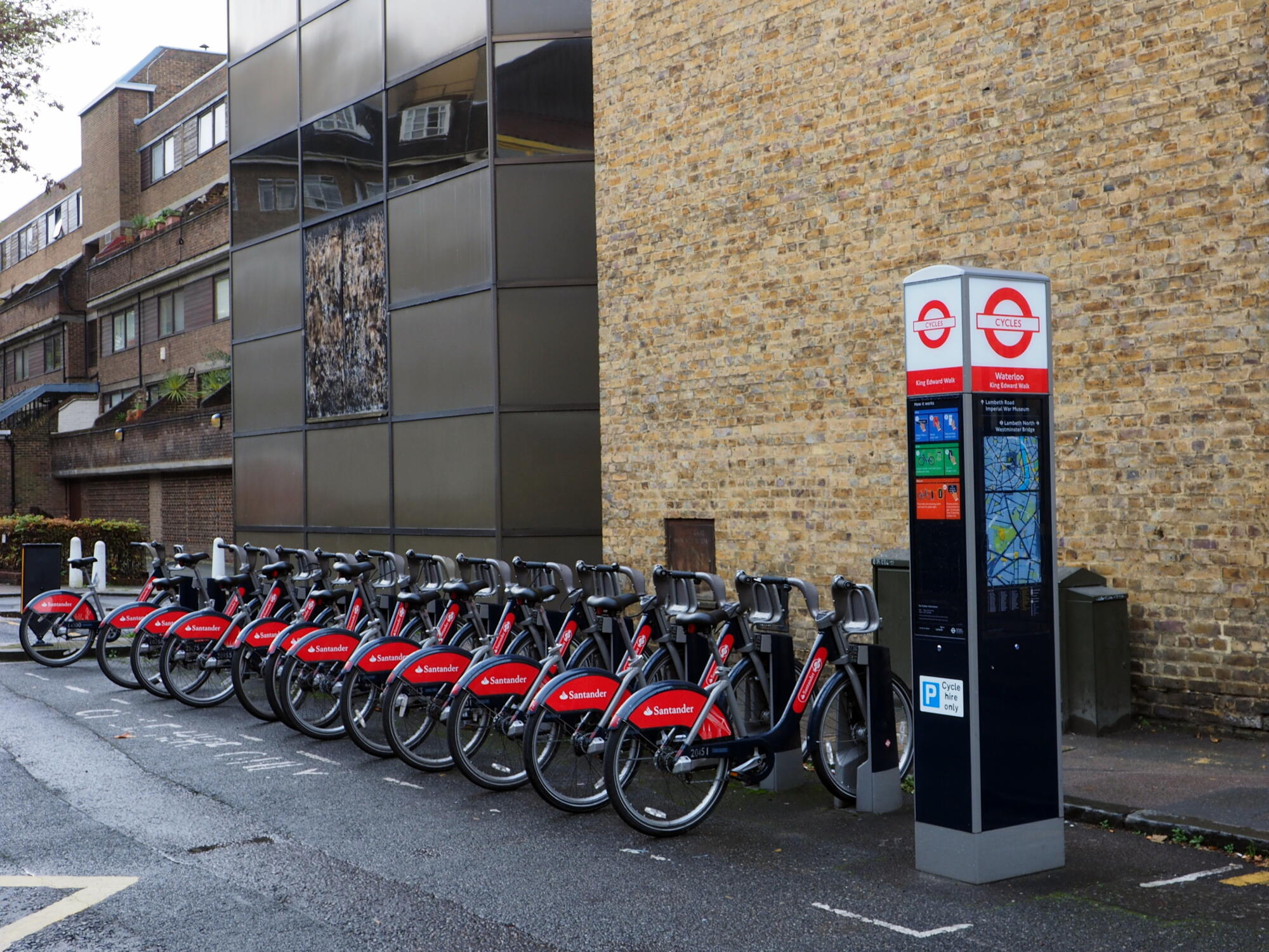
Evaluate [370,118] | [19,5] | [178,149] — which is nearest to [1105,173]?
[370,118]

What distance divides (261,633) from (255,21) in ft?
37.9

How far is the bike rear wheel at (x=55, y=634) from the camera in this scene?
13.4 m

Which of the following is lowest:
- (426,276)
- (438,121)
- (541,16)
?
(426,276)

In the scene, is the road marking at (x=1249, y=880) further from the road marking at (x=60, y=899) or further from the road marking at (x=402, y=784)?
the road marking at (x=60, y=899)

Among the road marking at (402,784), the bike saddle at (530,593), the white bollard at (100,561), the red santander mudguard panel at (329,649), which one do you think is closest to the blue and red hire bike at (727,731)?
the bike saddle at (530,593)

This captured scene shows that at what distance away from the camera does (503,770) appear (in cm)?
754

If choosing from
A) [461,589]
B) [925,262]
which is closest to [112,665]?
[461,589]

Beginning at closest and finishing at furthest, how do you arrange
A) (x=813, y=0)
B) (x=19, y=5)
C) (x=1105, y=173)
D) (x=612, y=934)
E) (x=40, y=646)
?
(x=612, y=934) < (x=1105, y=173) < (x=813, y=0) < (x=40, y=646) < (x=19, y=5)

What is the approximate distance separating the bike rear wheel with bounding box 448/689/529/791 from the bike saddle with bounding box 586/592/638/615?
2.35ft

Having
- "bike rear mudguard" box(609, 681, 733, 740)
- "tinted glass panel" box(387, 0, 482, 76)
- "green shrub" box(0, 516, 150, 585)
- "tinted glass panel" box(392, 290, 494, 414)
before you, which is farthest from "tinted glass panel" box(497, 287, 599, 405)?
"green shrub" box(0, 516, 150, 585)

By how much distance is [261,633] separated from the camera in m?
10.0

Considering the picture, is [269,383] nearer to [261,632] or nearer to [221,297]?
[261,632]

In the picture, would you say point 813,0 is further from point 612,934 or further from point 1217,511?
point 612,934

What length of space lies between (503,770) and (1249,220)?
5787mm
